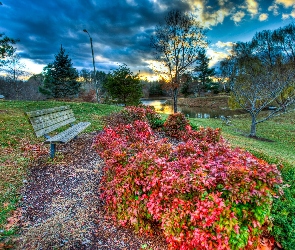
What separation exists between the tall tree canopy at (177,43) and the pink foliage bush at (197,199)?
57.1ft

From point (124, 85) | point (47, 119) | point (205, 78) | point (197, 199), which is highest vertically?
point (205, 78)

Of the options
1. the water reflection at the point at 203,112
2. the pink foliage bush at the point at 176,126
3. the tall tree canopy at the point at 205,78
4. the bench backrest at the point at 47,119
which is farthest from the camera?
the tall tree canopy at the point at 205,78

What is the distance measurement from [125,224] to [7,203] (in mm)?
1856

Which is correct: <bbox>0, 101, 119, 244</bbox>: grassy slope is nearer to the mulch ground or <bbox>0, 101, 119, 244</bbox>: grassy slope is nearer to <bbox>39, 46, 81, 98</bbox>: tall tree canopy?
the mulch ground

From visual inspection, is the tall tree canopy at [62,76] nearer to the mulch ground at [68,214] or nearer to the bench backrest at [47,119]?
the bench backrest at [47,119]

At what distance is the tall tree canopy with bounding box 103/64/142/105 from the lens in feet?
59.0

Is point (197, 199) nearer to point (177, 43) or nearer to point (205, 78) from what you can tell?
Result: point (177, 43)

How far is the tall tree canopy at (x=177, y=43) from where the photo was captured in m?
19.1

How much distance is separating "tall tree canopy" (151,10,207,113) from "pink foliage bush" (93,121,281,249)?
17392mm

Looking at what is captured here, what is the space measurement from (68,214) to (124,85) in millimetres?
16158

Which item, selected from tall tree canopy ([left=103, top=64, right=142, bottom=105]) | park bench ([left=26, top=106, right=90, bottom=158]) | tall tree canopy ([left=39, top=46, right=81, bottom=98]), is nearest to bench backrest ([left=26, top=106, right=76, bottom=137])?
park bench ([left=26, top=106, right=90, bottom=158])

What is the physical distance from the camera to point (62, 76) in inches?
1088

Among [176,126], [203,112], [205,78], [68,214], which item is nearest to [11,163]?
[68,214]

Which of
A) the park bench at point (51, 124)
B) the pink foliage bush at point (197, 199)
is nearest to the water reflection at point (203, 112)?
the park bench at point (51, 124)
